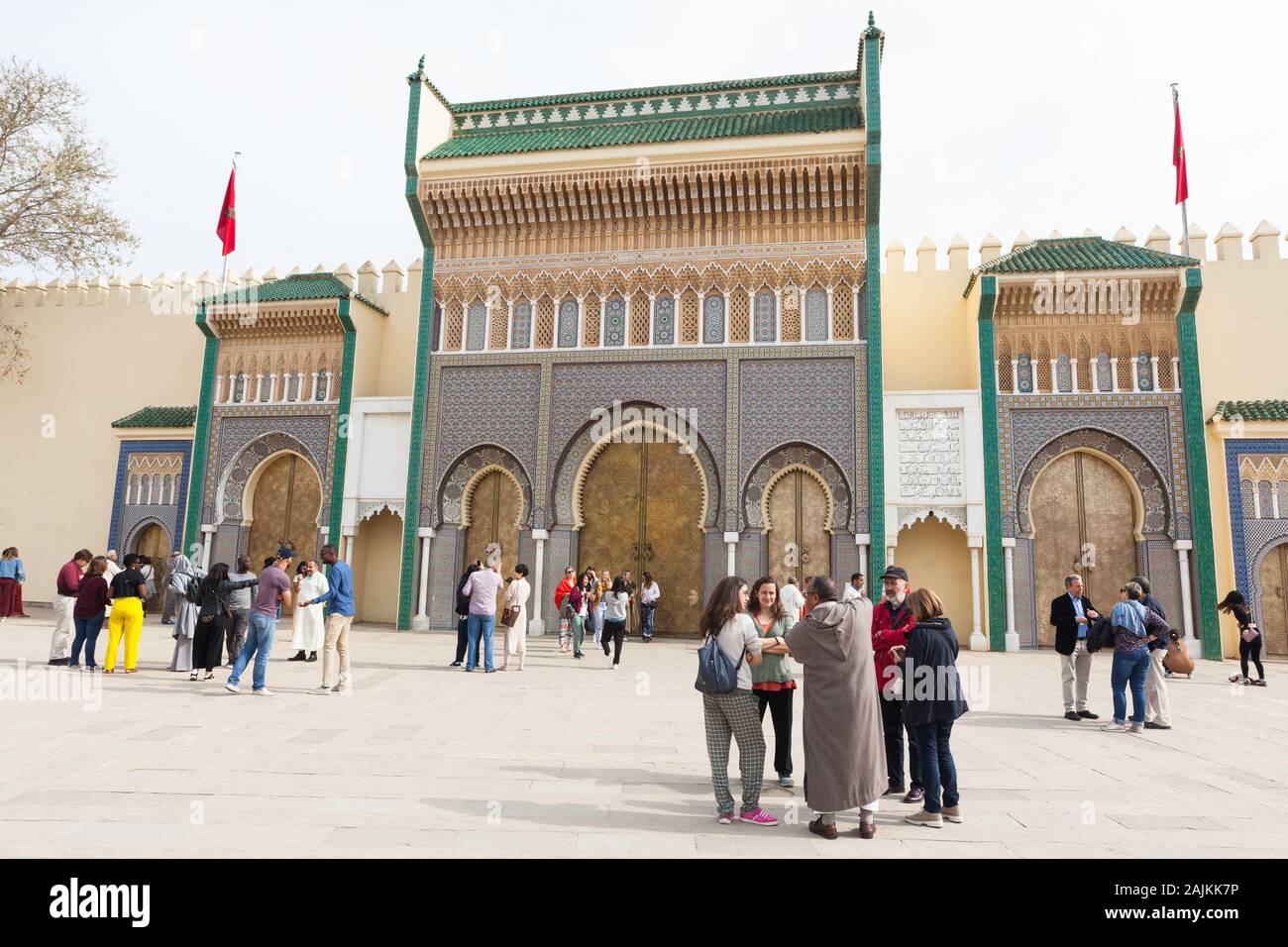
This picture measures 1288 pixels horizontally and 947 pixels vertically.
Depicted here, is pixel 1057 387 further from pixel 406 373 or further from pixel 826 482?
pixel 406 373

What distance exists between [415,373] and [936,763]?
567 inches

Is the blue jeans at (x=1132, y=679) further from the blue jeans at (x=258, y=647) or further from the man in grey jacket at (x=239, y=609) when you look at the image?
the man in grey jacket at (x=239, y=609)

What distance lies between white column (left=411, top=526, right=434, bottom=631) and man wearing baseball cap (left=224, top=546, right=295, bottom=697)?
7320 millimetres

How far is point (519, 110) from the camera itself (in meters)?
17.3

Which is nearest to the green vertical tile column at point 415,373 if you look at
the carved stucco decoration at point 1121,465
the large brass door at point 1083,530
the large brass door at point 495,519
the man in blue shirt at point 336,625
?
the large brass door at point 495,519

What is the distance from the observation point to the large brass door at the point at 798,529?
14.7 metres

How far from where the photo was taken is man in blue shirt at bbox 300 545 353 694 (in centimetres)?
770

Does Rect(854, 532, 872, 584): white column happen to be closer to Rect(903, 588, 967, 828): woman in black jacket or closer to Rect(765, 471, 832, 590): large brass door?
Rect(765, 471, 832, 590): large brass door

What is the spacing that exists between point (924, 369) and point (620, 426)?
665 centimetres

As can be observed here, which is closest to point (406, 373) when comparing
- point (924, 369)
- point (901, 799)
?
point (924, 369)

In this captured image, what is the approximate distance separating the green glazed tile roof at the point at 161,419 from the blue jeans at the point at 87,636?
406 inches

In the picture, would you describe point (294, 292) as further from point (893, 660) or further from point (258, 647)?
point (893, 660)

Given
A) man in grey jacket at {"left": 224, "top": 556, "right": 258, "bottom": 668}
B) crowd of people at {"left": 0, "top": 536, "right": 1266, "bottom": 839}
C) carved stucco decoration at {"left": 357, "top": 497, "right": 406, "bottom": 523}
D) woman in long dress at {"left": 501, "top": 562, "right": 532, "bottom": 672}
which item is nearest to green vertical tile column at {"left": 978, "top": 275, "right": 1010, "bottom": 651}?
crowd of people at {"left": 0, "top": 536, "right": 1266, "bottom": 839}

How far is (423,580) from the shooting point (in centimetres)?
1569
